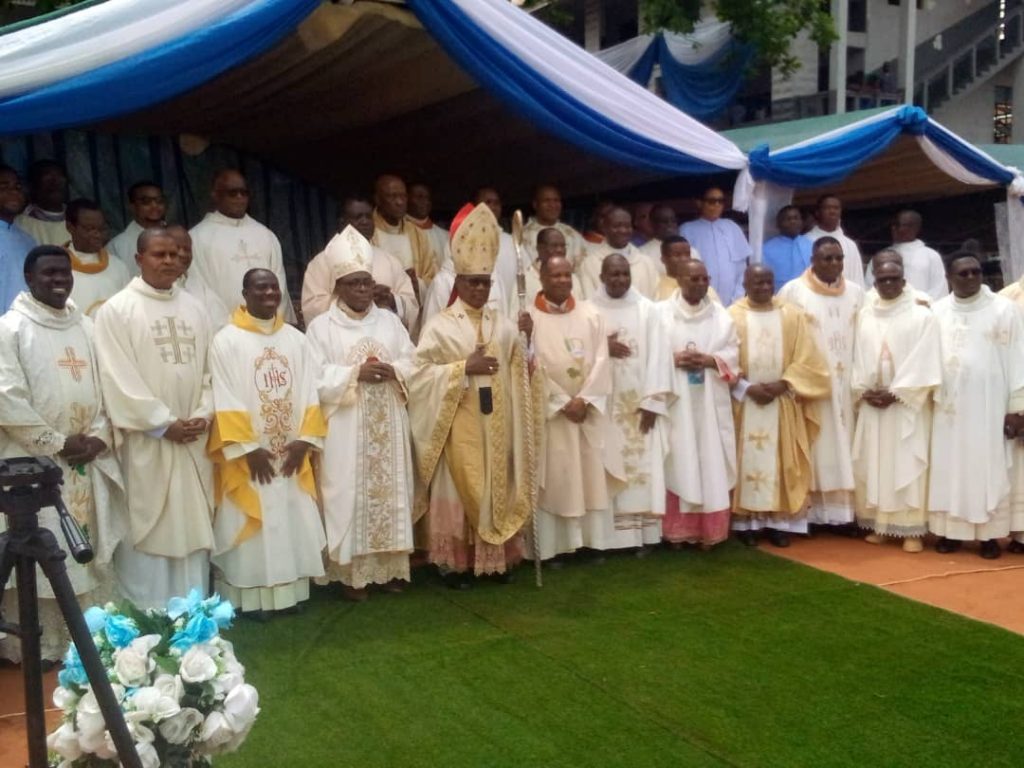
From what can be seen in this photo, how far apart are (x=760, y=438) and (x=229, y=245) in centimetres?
350

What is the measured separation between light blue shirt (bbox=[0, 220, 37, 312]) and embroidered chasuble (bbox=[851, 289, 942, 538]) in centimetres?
505

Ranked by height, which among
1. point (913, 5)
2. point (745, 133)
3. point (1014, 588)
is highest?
point (913, 5)

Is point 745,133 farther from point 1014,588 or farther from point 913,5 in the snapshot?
point 913,5

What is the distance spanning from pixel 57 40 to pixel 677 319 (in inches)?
149

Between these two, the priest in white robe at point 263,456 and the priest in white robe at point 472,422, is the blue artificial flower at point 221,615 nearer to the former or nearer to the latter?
the priest in white robe at point 263,456

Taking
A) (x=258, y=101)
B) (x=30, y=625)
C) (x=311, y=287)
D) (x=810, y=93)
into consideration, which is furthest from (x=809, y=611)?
(x=810, y=93)

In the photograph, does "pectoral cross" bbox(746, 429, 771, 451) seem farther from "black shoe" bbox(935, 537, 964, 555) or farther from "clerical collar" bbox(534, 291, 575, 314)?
"clerical collar" bbox(534, 291, 575, 314)

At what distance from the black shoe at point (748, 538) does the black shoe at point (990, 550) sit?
1.37 meters

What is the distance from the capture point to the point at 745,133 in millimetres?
11398

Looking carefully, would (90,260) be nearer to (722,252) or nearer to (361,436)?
(361,436)

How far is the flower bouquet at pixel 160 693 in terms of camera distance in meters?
2.63

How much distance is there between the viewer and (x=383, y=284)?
6551 millimetres

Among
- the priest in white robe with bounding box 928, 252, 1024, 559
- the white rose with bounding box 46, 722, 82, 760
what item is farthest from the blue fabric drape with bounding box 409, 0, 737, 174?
the white rose with bounding box 46, 722, 82, 760

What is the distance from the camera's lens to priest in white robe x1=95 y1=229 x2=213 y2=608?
4.88 meters
